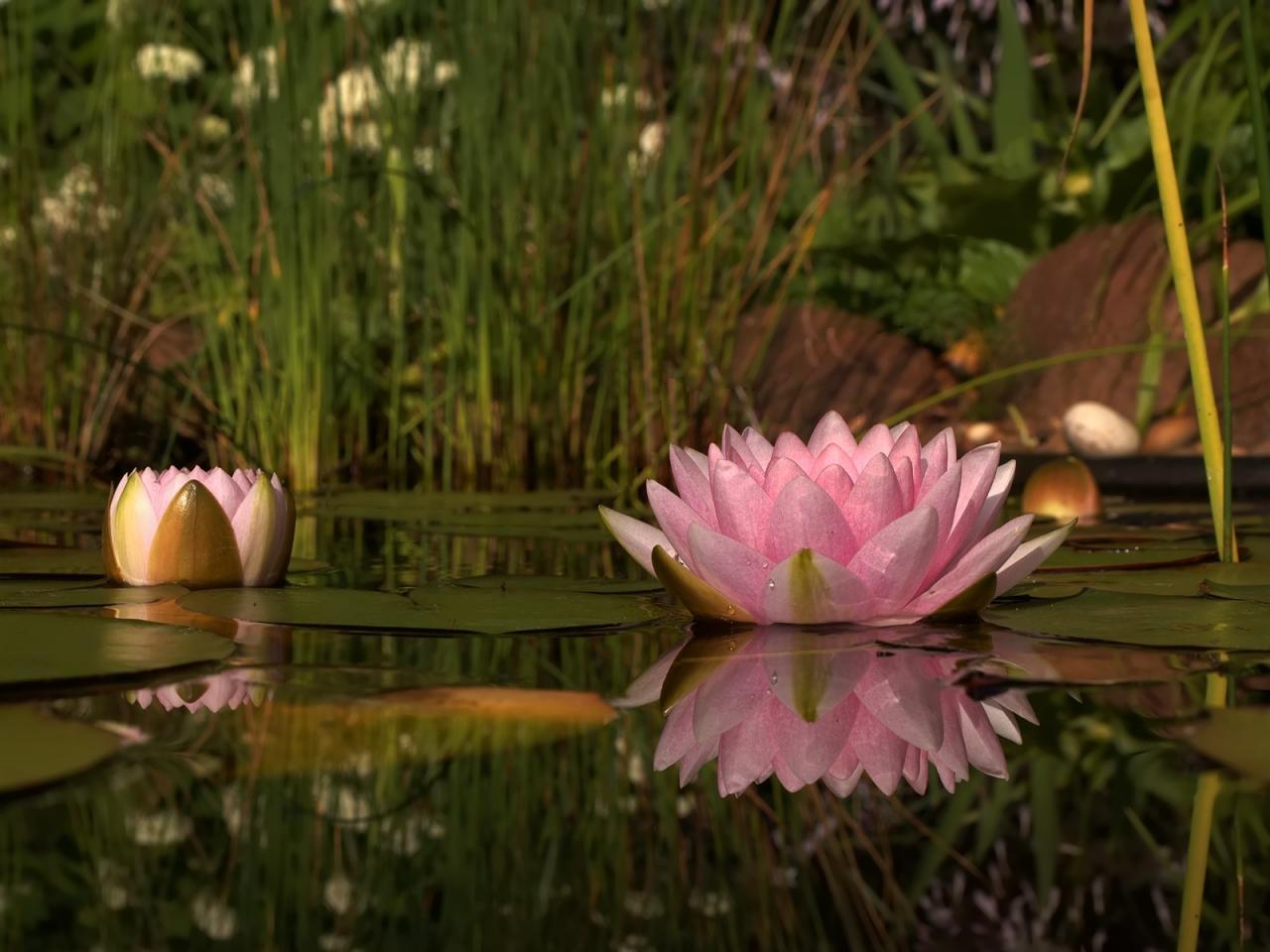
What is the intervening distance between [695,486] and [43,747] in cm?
60

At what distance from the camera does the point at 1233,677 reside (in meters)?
1.10

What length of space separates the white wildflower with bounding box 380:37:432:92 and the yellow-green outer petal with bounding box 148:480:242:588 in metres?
1.43

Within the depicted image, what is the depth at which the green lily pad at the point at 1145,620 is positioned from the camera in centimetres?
121

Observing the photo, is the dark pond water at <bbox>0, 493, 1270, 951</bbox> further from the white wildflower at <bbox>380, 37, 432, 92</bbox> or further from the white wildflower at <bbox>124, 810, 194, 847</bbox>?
the white wildflower at <bbox>380, 37, 432, 92</bbox>

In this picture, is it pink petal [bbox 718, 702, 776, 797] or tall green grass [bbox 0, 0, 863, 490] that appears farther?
tall green grass [bbox 0, 0, 863, 490]

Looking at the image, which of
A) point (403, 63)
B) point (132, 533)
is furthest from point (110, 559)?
point (403, 63)

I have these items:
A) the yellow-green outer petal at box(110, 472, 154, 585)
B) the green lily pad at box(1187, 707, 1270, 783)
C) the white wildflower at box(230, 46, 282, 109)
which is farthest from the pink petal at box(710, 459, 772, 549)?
the white wildflower at box(230, 46, 282, 109)

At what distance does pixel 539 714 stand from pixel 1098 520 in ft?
5.08

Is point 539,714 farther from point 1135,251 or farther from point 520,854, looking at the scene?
point 1135,251

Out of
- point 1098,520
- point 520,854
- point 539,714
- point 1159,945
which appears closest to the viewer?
point 1159,945

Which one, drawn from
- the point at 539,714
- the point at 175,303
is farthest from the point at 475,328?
the point at 539,714

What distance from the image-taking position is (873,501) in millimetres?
1220

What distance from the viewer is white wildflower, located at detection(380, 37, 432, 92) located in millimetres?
2775

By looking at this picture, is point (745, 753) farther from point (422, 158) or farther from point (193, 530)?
point (422, 158)
